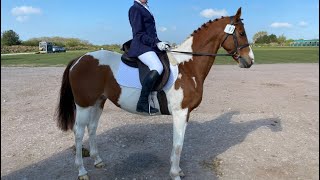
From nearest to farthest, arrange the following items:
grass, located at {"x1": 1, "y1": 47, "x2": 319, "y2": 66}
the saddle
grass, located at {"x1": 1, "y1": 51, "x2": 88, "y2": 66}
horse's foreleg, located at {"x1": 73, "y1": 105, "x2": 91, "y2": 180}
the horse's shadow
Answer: the saddle → horse's foreleg, located at {"x1": 73, "y1": 105, "x2": 91, "y2": 180} → the horse's shadow → grass, located at {"x1": 1, "y1": 51, "x2": 88, "y2": 66} → grass, located at {"x1": 1, "y1": 47, "x2": 319, "y2": 66}

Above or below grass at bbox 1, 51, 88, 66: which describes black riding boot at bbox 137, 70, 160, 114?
above

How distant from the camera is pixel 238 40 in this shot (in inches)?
201

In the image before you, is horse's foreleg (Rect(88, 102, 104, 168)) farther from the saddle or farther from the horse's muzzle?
the horse's muzzle

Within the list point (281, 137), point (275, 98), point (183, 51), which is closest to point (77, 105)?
point (183, 51)

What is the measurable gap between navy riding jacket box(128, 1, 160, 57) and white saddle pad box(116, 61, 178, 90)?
0.24 m

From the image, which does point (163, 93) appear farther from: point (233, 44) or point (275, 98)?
point (275, 98)

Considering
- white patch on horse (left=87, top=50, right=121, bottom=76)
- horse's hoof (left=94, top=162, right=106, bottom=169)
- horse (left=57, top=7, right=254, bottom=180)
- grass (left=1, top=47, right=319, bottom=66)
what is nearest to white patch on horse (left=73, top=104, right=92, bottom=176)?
horse (left=57, top=7, right=254, bottom=180)

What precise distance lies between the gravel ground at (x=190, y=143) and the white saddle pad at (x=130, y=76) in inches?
59.6

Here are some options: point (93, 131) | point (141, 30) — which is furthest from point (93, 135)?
point (141, 30)

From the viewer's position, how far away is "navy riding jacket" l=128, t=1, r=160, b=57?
16.0 feet

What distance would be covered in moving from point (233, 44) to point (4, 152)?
4.65 meters

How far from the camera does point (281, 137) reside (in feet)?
23.5

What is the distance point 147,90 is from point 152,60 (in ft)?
1.49

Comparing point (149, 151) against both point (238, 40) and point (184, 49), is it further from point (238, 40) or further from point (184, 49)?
point (238, 40)
